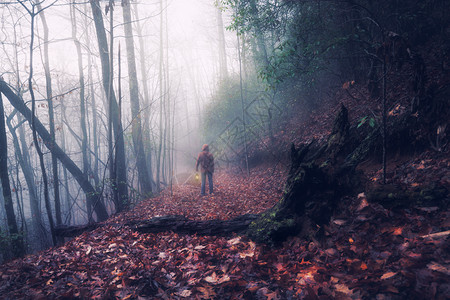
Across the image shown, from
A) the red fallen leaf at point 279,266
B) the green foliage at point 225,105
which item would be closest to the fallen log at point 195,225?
the red fallen leaf at point 279,266

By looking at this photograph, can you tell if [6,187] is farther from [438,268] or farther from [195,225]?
[438,268]

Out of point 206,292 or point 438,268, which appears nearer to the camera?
point 438,268

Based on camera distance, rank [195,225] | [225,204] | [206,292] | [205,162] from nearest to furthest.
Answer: [206,292] → [195,225] → [225,204] → [205,162]

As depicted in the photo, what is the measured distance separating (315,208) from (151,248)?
123 inches

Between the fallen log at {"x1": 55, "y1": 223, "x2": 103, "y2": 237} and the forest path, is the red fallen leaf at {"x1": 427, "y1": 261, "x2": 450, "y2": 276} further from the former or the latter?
the fallen log at {"x1": 55, "y1": 223, "x2": 103, "y2": 237}

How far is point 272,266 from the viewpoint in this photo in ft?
10.1

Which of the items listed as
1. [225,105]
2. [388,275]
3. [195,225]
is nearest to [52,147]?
[195,225]

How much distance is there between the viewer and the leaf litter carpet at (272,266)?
213 centimetres

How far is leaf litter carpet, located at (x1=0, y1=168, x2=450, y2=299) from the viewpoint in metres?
2.13

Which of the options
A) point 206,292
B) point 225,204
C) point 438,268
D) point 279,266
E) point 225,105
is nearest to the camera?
point 438,268

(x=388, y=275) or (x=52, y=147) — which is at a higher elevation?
(x=52, y=147)

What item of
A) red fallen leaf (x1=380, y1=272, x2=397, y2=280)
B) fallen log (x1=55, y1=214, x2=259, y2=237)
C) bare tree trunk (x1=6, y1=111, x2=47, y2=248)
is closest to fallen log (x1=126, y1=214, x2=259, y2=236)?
fallen log (x1=55, y1=214, x2=259, y2=237)

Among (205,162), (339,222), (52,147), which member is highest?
(52,147)

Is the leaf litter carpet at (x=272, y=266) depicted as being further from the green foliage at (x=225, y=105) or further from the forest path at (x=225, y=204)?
the green foliage at (x=225, y=105)
